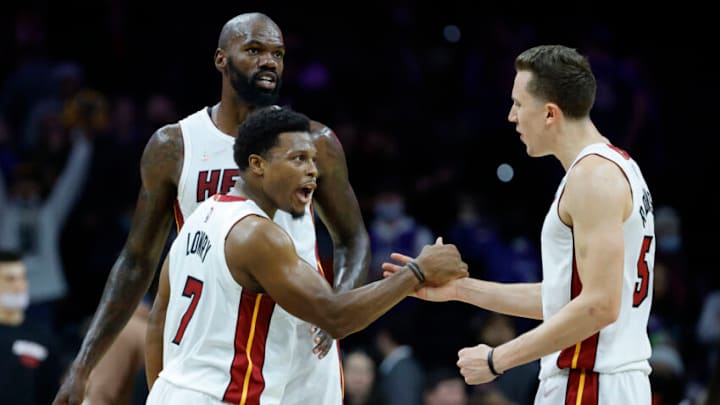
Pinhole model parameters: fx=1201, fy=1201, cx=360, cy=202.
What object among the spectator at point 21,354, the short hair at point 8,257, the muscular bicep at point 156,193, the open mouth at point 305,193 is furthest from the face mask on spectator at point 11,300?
the open mouth at point 305,193

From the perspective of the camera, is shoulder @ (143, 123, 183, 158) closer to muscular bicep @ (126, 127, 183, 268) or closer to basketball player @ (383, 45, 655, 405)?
muscular bicep @ (126, 127, 183, 268)

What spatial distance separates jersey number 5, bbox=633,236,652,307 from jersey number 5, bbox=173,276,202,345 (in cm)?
181

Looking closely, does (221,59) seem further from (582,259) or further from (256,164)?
(582,259)

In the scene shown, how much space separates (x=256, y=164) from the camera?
519cm

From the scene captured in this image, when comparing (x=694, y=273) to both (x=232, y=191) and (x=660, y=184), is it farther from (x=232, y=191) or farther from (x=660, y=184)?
(x=232, y=191)

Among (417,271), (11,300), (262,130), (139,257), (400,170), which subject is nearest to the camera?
(262,130)

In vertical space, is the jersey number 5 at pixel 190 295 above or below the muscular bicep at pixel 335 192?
below

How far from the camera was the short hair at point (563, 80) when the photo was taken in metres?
4.83

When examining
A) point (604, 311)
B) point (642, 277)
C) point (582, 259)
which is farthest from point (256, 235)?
point (642, 277)

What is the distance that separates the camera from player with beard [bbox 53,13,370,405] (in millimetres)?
5855

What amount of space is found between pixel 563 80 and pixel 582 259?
75 cm

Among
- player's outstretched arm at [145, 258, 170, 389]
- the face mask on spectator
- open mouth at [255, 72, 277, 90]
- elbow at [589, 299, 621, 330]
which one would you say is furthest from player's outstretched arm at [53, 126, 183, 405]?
the face mask on spectator

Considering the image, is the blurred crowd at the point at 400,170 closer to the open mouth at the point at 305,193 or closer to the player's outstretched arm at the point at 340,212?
the player's outstretched arm at the point at 340,212

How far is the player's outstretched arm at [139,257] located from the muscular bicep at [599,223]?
7.14 feet
